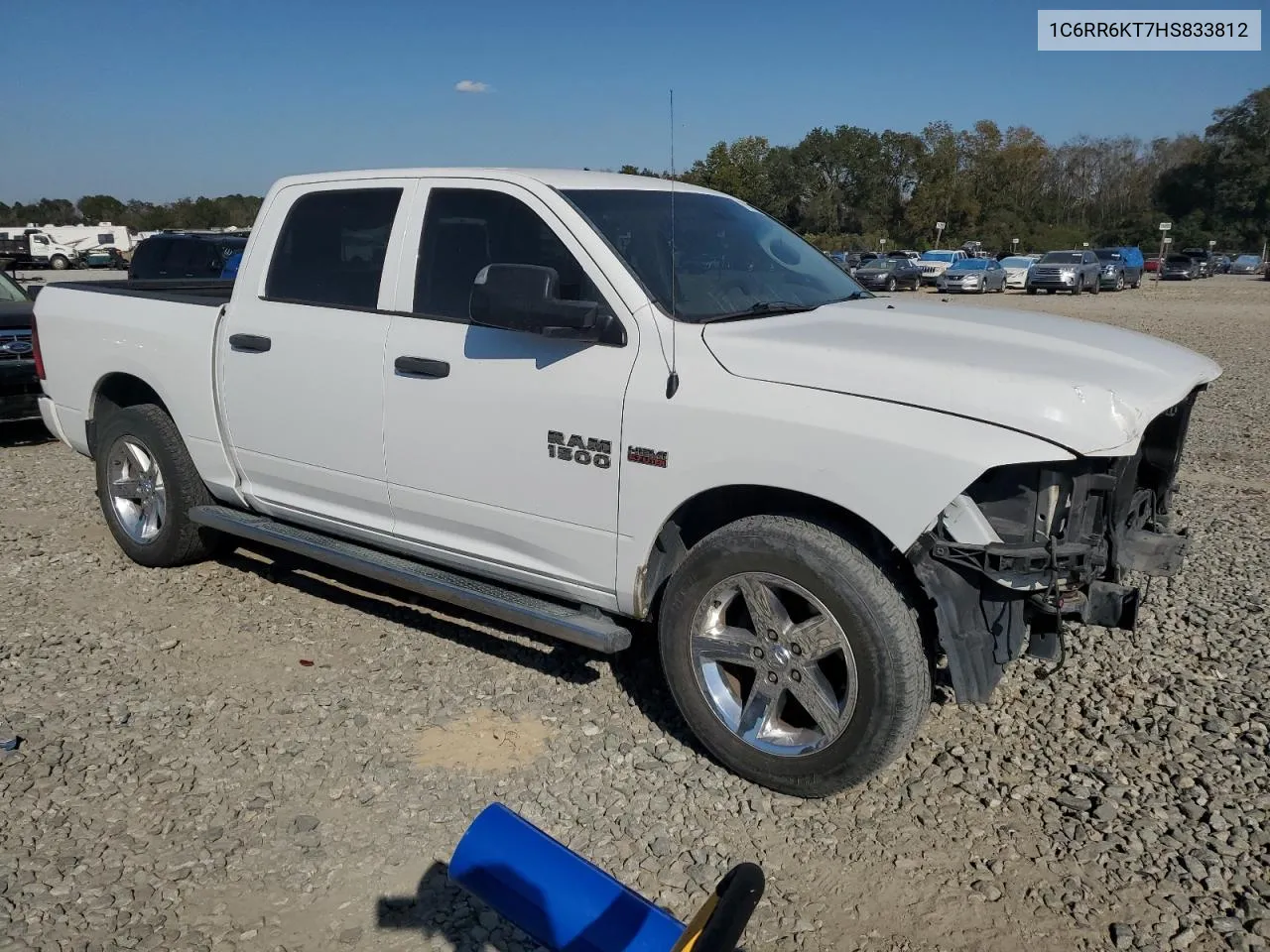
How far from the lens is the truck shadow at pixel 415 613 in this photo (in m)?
4.55

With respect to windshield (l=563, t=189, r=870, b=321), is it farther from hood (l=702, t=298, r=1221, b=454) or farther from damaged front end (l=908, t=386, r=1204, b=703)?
damaged front end (l=908, t=386, r=1204, b=703)

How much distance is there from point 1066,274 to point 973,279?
3102 mm

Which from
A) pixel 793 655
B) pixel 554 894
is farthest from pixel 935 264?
pixel 554 894

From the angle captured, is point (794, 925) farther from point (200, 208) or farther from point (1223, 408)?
point (200, 208)

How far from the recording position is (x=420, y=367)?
13.3ft

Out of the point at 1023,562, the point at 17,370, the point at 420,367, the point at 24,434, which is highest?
the point at 420,367

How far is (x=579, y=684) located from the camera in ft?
14.2

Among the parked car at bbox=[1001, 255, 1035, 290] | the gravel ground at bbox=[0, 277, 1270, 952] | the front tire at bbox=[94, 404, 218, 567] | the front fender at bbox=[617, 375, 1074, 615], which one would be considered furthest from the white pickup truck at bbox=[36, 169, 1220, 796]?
the parked car at bbox=[1001, 255, 1035, 290]

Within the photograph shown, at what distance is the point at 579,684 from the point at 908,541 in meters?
1.81

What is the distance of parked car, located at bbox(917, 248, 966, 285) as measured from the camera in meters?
43.6

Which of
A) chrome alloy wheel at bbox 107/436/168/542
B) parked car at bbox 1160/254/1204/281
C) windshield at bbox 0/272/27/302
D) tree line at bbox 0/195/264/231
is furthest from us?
tree line at bbox 0/195/264/231

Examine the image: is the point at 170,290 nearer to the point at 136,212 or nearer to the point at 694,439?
the point at 694,439

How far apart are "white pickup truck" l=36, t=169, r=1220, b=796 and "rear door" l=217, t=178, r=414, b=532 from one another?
2 cm

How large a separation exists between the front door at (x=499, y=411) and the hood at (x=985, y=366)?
532 mm
